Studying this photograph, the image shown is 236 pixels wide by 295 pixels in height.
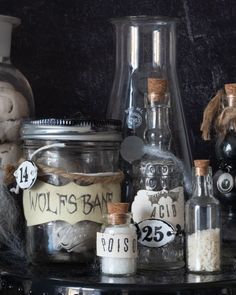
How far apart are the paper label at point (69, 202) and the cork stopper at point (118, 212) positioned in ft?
0.14

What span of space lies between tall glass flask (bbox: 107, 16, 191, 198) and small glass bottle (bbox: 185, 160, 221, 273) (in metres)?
0.09

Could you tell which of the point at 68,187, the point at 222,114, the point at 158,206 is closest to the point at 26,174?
the point at 68,187

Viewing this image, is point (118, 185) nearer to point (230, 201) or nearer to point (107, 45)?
point (230, 201)

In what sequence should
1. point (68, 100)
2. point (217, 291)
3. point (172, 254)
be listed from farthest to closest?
point (68, 100)
point (172, 254)
point (217, 291)

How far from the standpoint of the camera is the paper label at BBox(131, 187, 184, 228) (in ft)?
2.60

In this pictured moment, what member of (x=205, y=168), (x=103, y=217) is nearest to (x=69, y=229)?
(x=103, y=217)

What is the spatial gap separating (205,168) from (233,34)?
324mm

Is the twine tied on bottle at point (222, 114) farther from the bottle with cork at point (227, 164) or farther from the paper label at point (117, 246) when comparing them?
the paper label at point (117, 246)

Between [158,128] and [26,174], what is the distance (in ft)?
0.54

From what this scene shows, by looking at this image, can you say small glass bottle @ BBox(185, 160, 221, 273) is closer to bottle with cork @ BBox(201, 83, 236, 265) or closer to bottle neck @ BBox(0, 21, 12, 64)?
bottle with cork @ BBox(201, 83, 236, 265)

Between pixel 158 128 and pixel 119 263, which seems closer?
pixel 119 263

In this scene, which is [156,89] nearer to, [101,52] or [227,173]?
[227,173]

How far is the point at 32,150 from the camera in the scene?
0.80 meters

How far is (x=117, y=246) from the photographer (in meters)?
0.73
